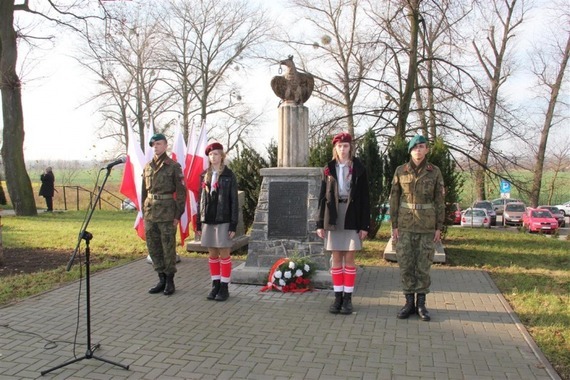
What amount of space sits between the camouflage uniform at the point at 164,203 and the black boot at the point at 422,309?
3.02 metres

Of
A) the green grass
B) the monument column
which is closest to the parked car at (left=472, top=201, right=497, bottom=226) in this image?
the green grass

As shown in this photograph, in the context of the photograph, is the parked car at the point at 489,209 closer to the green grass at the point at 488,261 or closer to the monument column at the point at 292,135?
the green grass at the point at 488,261

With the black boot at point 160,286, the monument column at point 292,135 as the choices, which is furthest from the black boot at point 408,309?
the black boot at point 160,286

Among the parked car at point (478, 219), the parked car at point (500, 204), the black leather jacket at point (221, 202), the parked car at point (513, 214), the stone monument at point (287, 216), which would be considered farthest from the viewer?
the parked car at point (500, 204)

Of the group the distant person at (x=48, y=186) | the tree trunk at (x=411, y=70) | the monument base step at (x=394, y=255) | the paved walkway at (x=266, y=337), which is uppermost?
the tree trunk at (x=411, y=70)

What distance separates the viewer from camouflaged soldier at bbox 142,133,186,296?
6.17 meters

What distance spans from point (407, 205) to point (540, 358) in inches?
76.0

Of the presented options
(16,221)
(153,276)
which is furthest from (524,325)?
(16,221)

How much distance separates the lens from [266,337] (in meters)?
4.76

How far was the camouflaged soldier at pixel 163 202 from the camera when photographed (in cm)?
617

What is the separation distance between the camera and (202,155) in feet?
28.3

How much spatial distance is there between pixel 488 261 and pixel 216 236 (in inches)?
217

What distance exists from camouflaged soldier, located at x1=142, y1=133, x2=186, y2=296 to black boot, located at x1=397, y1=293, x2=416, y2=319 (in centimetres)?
285

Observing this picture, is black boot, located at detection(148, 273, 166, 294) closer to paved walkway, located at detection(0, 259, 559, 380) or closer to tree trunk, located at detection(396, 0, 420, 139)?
paved walkway, located at detection(0, 259, 559, 380)
